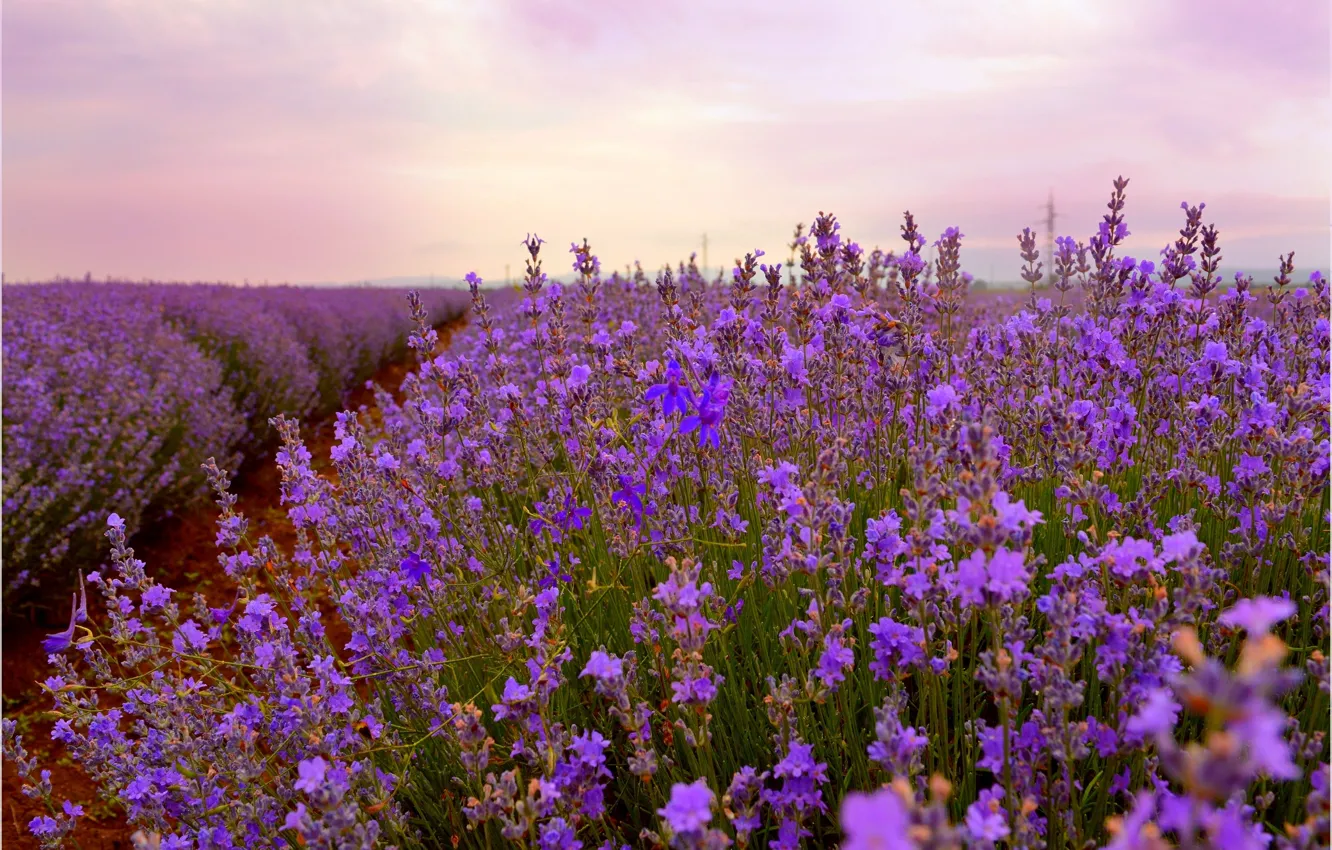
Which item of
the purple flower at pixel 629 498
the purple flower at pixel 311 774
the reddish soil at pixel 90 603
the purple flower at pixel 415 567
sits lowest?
the reddish soil at pixel 90 603

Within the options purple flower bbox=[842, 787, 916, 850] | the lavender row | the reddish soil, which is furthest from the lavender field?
the lavender row

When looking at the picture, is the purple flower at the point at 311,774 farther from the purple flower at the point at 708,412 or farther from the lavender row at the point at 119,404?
the lavender row at the point at 119,404

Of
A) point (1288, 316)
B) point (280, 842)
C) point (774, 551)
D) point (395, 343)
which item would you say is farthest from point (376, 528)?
point (395, 343)

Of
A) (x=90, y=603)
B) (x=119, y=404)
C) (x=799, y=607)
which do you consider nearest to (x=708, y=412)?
(x=799, y=607)

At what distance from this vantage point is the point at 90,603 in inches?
203

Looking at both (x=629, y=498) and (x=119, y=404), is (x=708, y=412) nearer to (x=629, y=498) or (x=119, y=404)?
(x=629, y=498)

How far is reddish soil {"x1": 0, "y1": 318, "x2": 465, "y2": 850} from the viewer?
3.13 m

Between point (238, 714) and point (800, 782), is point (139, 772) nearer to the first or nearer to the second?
point (238, 714)

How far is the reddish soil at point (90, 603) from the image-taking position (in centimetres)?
313

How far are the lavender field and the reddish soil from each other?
205 mm

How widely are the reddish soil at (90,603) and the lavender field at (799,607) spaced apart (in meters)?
0.21

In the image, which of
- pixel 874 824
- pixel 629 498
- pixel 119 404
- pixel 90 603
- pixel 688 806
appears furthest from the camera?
pixel 119 404

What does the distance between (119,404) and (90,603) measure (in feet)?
4.57

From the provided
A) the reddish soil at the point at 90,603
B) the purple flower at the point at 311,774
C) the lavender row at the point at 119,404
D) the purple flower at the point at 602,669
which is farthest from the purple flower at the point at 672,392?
the lavender row at the point at 119,404
